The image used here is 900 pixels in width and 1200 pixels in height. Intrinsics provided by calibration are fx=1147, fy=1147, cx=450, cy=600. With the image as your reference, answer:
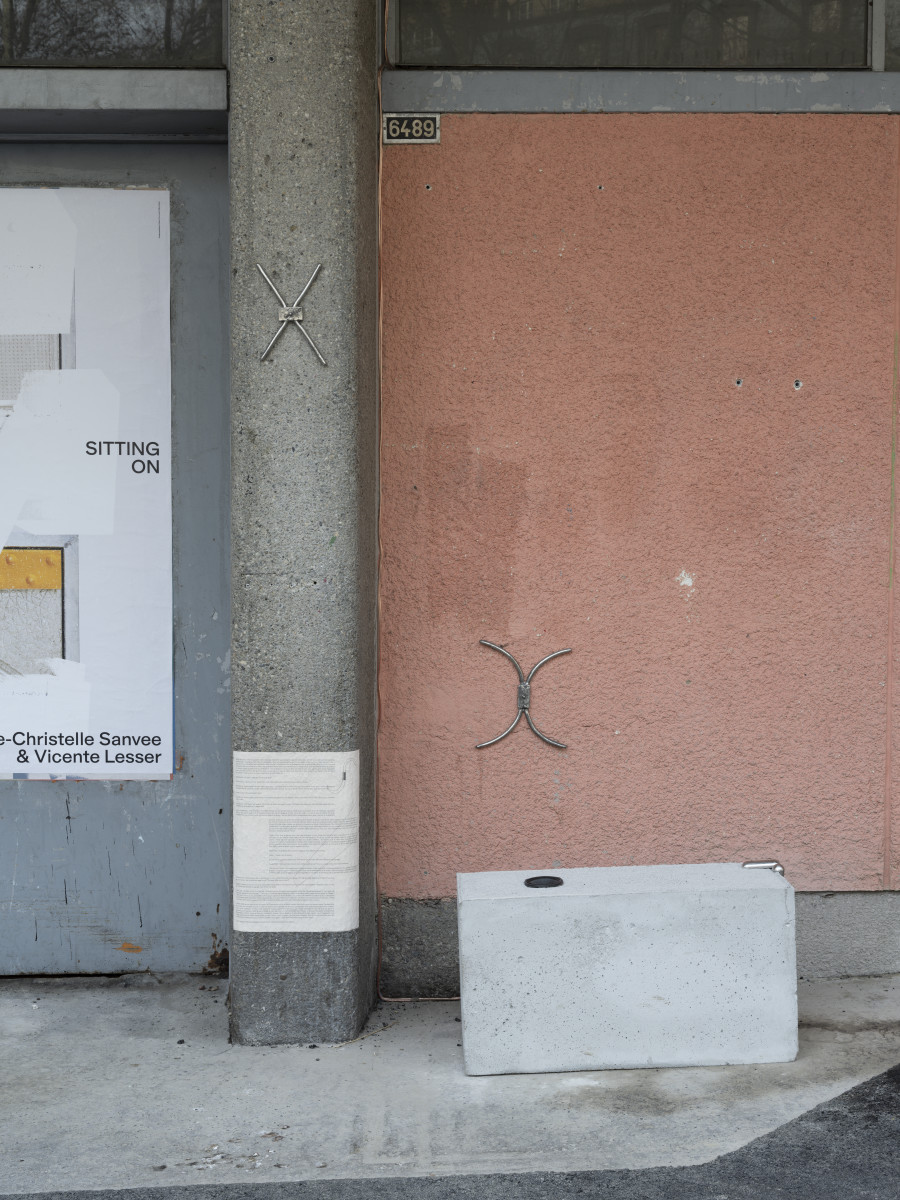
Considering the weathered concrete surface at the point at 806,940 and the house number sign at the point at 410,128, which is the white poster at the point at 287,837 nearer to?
the weathered concrete surface at the point at 806,940

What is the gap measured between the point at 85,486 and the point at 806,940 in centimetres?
318

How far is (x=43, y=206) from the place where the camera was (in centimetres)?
425

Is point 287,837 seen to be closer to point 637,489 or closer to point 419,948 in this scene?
point 419,948

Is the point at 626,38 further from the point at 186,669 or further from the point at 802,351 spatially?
the point at 186,669

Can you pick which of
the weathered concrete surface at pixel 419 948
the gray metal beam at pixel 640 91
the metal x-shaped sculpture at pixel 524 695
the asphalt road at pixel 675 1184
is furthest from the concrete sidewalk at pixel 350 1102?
the gray metal beam at pixel 640 91

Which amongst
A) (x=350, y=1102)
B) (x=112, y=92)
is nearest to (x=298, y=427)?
(x=112, y=92)

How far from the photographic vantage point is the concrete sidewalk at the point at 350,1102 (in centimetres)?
301

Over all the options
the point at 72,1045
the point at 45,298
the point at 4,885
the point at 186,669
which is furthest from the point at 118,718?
the point at 45,298

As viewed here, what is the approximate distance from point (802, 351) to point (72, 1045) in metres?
3.50

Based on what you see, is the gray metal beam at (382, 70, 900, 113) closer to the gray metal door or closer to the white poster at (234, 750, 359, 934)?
the gray metal door

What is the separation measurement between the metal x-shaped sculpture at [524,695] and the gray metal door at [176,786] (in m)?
1.02

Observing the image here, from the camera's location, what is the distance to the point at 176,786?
4359mm

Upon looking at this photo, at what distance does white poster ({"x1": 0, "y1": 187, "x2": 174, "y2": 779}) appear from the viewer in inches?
168

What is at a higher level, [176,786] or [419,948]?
[176,786]
